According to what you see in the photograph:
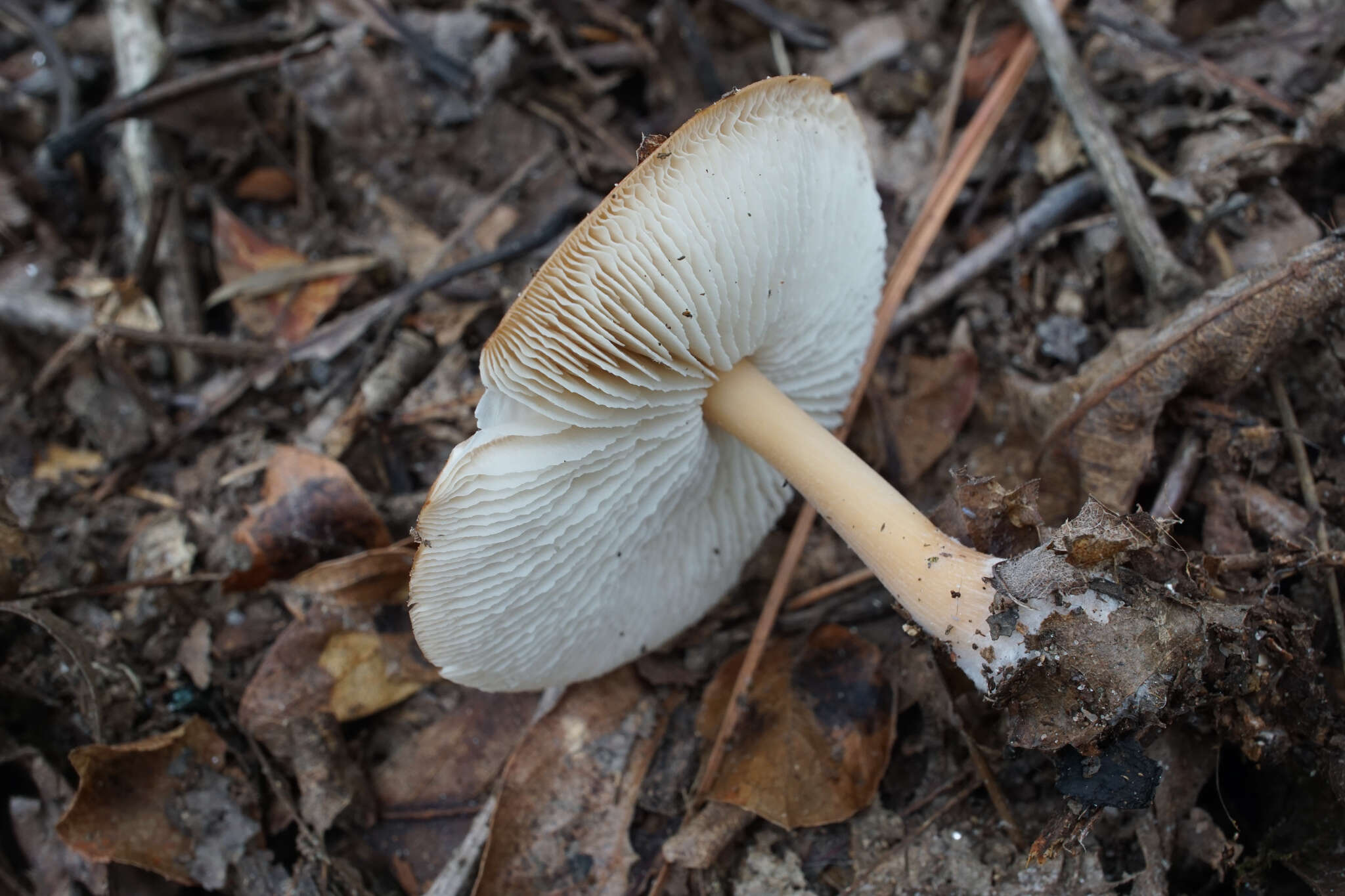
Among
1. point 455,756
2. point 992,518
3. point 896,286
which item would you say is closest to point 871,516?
point 992,518

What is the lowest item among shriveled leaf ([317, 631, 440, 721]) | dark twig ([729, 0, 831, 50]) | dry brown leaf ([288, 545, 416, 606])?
shriveled leaf ([317, 631, 440, 721])

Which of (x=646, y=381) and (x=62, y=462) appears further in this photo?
(x=62, y=462)

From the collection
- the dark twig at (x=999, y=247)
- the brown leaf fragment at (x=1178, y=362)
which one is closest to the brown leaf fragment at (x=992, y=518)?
the brown leaf fragment at (x=1178, y=362)

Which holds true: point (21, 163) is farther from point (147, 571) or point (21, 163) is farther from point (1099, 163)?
point (1099, 163)

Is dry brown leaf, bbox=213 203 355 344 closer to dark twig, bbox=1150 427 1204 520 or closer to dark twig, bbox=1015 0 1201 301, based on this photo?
dark twig, bbox=1015 0 1201 301

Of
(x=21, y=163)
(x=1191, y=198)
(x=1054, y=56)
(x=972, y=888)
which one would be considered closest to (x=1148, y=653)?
(x=972, y=888)

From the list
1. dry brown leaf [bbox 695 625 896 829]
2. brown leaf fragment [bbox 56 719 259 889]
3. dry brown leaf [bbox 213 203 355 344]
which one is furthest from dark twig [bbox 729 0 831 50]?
brown leaf fragment [bbox 56 719 259 889]

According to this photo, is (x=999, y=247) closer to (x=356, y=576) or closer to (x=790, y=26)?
(x=790, y=26)

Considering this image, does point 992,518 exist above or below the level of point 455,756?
above
